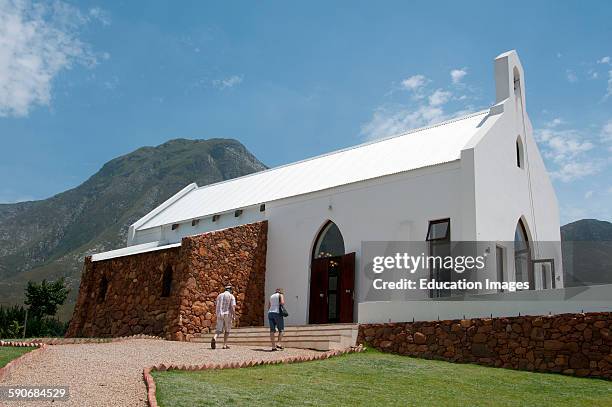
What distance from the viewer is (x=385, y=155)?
824 inches

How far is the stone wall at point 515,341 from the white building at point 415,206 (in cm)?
121

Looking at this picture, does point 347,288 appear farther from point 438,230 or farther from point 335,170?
point 335,170

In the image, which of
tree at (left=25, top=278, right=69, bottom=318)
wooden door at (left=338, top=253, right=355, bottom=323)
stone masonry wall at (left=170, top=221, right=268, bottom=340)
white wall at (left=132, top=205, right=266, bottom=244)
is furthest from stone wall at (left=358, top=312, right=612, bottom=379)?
tree at (left=25, top=278, right=69, bottom=318)

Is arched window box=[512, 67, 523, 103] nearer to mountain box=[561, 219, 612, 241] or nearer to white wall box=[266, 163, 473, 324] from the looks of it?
white wall box=[266, 163, 473, 324]

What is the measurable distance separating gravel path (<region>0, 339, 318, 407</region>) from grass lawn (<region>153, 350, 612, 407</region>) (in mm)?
592

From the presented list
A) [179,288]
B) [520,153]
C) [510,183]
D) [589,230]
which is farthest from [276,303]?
[589,230]

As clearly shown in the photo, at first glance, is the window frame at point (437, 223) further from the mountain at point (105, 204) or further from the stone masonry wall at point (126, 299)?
the mountain at point (105, 204)

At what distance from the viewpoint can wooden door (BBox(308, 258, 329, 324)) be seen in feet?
63.2

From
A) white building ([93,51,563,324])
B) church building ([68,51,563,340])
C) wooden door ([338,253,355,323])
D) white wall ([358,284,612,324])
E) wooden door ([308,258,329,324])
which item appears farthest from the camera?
wooden door ([308,258,329,324])

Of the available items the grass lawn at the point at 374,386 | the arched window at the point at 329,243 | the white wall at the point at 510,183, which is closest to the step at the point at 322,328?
the grass lawn at the point at 374,386

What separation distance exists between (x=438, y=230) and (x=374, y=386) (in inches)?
304

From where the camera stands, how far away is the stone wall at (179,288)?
742 inches

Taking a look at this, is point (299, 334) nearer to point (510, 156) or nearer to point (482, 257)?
point (482, 257)

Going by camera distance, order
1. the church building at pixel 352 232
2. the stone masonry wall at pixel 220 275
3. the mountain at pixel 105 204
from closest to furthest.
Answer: the church building at pixel 352 232, the stone masonry wall at pixel 220 275, the mountain at pixel 105 204
